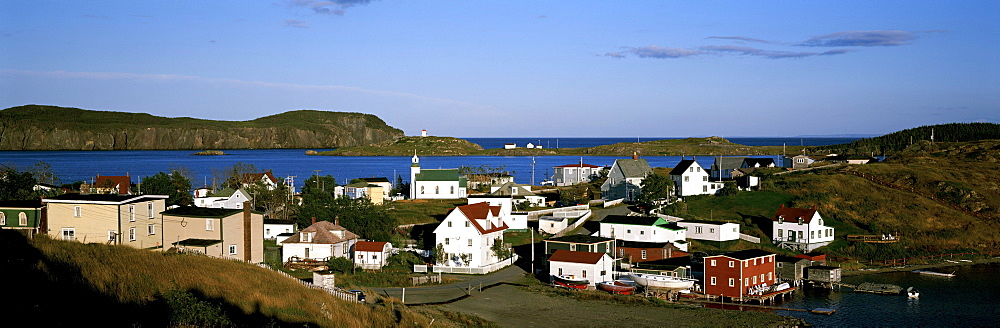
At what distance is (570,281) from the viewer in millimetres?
43062

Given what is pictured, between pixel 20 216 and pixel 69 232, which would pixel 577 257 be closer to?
pixel 69 232

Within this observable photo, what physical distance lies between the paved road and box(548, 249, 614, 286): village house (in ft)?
8.46

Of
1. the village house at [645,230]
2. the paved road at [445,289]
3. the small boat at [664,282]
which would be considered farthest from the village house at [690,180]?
the small boat at [664,282]

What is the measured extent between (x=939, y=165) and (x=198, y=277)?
88464 millimetres

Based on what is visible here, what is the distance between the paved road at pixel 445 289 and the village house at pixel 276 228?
54.9 ft

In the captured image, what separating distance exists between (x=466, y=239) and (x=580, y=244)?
22.6ft

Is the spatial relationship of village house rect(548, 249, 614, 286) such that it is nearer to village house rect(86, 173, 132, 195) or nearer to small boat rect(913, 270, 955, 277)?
small boat rect(913, 270, 955, 277)

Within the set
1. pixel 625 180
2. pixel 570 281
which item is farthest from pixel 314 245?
pixel 625 180

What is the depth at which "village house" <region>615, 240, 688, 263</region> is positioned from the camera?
166ft

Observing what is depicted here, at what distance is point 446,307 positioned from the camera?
119ft

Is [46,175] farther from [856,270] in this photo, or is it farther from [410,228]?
[856,270]

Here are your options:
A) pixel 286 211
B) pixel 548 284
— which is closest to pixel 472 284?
pixel 548 284

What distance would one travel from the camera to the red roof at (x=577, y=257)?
44016mm

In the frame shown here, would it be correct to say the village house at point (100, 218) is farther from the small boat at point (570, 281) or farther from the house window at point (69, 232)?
the small boat at point (570, 281)
